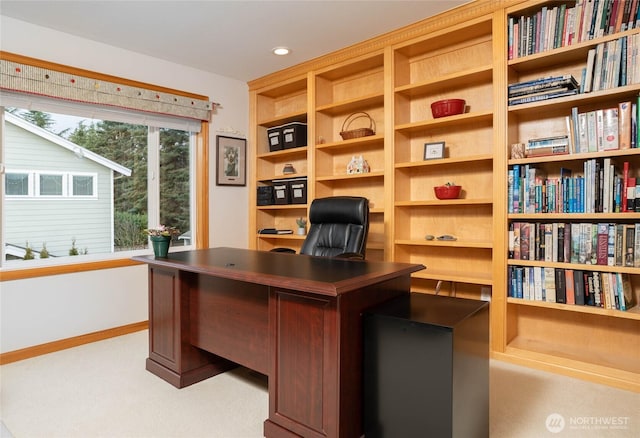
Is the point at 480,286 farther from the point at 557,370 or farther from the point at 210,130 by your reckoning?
the point at 210,130

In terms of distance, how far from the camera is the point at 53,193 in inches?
125

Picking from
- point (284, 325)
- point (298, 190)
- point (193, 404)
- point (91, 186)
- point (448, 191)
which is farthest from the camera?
point (298, 190)

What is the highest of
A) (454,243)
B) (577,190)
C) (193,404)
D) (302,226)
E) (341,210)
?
(577,190)

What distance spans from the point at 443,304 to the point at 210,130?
10.4 ft

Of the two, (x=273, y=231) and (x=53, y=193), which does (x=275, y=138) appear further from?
(x=53, y=193)

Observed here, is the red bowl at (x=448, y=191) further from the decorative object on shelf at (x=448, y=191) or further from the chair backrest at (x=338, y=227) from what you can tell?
the chair backrest at (x=338, y=227)

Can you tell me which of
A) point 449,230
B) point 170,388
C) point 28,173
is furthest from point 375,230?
point 28,173

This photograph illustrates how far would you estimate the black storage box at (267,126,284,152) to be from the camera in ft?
13.7

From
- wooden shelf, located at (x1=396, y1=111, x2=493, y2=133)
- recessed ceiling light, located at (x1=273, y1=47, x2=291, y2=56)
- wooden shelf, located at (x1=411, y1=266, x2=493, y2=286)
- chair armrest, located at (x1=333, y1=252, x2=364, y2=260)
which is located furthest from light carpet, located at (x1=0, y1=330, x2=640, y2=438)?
recessed ceiling light, located at (x1=273, y1=47, x2=291, y2=56)

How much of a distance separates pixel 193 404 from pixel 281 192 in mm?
2378

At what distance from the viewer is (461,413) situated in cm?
147

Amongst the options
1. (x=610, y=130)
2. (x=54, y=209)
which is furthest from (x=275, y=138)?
(x=610, y=130)

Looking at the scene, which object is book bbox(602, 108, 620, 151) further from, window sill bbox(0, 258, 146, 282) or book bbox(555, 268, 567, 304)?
window sill bbox(0, 258, 146, 282)

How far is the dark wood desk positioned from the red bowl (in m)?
1.22
